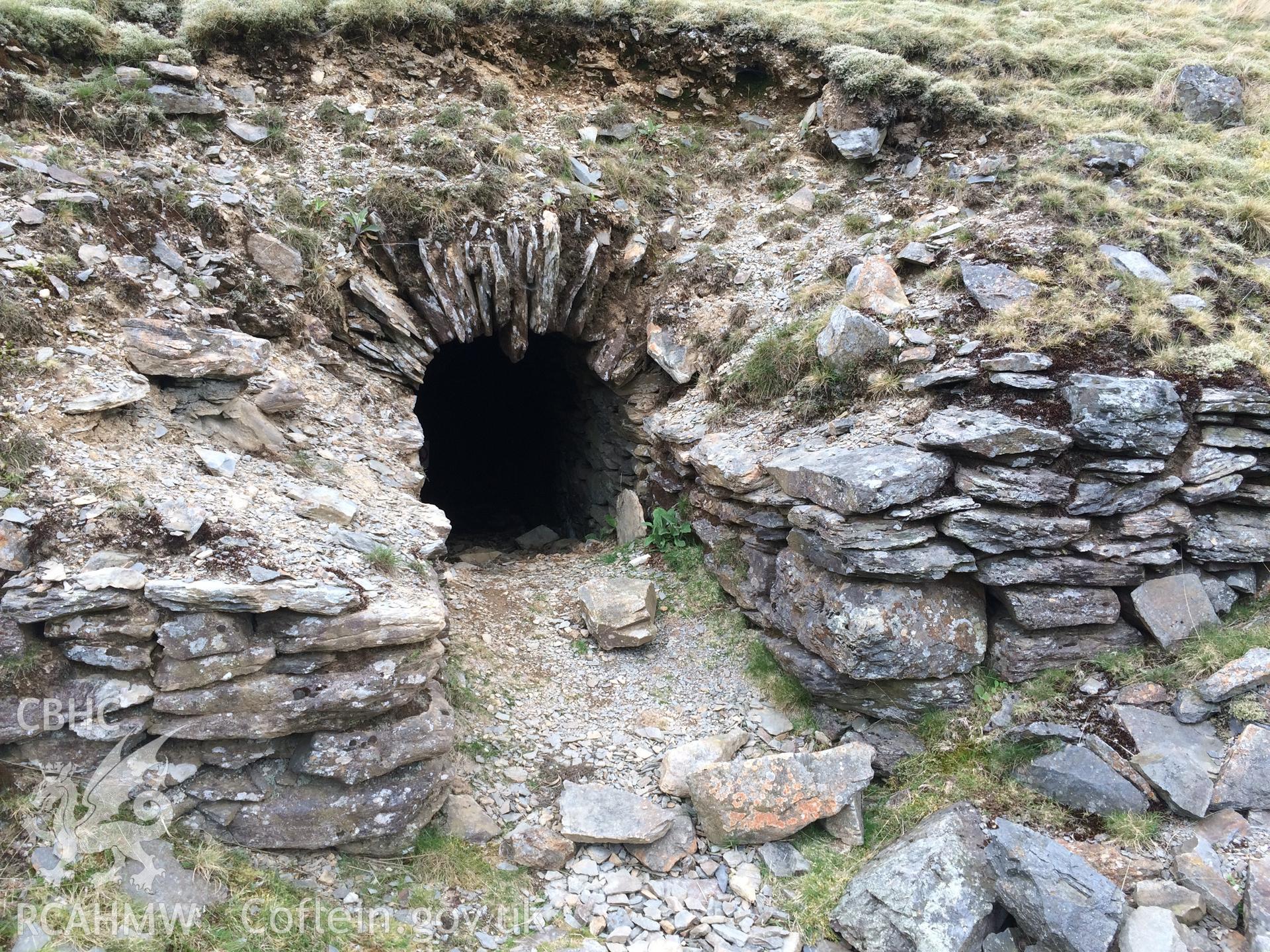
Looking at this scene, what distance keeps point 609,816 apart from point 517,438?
34.1 ft

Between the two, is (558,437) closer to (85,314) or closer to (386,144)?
(386,144)

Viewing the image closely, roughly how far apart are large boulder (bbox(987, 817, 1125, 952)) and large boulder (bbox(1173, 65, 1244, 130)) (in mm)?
9693

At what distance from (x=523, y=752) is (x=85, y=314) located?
5.13 metres

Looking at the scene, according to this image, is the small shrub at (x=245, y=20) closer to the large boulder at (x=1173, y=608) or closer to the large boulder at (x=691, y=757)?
the large boulder at (x=691, y=757)

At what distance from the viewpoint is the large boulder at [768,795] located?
19.2 ft

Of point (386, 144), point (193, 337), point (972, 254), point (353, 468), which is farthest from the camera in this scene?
point (386, 144)

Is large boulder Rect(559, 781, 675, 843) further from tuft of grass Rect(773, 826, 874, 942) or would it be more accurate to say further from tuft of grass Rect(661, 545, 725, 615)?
tuft of grass Rect(661, 545, 725, 615)

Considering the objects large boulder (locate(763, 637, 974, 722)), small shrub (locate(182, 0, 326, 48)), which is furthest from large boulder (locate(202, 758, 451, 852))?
small shrub (locate(182, 0, 326, 48))

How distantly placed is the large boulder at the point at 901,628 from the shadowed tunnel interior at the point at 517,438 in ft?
17.2

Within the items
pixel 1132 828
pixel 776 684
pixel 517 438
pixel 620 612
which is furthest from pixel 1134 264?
pixel 517 438

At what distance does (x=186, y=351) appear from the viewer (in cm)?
614

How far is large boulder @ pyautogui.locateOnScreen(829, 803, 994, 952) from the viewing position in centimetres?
511

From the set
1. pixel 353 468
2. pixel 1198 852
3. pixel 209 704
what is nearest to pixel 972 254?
pixel 1198 852

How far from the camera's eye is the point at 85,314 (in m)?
6.12
